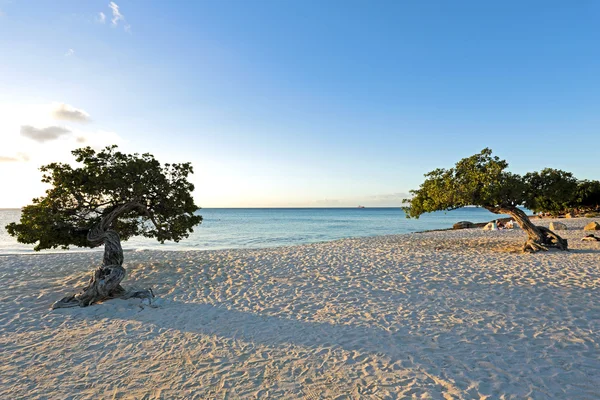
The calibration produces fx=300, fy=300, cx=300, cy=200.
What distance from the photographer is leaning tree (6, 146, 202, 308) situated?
9.55m

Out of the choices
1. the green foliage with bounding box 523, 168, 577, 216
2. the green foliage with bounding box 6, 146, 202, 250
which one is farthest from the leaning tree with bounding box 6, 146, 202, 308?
the green foliage with bounding box 523, 168, 577, 216

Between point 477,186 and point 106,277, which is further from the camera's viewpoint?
point 477,186

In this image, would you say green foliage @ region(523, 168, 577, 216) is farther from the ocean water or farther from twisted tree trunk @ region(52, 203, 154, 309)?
twisted tree trunk @ region(52, 203, 154, 309)

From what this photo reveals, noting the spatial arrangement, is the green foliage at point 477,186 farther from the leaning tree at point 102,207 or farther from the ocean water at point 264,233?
the leaning tree at point 102,207

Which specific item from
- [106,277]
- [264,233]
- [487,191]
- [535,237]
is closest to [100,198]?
[106,277]

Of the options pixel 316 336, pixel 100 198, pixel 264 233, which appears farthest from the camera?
pixel 264 233

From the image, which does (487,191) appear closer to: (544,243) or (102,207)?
(544,243)

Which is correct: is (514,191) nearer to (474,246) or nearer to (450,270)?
(474,246)

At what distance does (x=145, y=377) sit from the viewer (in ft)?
17.0

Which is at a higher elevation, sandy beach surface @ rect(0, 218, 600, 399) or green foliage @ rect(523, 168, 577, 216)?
green foliage @ rect(523, 168, 577, 216)

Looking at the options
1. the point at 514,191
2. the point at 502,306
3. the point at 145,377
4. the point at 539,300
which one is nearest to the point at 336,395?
the point at 145,377

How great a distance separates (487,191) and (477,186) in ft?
2.42

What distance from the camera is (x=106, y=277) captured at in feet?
30.6

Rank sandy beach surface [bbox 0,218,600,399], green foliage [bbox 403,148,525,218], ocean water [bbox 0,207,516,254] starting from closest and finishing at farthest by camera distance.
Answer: sandy beach surface [bbox 0,218,600,399]
green foliage [bbox 403,148,525,218]
ocean water [bbox 0,207,516,254]
